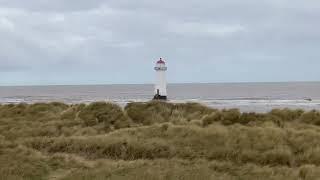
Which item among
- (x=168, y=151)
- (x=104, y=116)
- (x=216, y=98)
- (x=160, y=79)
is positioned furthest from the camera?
(x=216, y=98)

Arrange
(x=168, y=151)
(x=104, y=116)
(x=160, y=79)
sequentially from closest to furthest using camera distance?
(x=168, y=151) < (x=104, y=116) < (x=160, y=79)

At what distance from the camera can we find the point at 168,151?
13484mm

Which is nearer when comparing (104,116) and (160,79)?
(104,116)

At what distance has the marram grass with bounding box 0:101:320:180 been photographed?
34.4 ft

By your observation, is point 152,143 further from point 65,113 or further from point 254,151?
point 65,113

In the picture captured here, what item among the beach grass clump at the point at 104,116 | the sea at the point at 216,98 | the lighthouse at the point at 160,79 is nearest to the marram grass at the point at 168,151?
the beach grass clump at the point at 104,116

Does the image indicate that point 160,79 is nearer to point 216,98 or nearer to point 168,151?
point 168,151

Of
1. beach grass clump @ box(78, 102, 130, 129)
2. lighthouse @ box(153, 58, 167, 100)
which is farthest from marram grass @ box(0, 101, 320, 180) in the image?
lighthouse @ box(153, 58, 167, 100)

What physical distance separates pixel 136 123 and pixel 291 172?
11537 millimetres

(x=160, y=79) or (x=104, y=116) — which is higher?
(x=160, y=79)

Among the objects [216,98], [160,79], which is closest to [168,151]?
[160,79]

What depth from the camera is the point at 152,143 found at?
14039mm

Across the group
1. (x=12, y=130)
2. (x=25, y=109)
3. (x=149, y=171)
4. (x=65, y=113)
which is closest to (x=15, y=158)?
(x=149, y=171)

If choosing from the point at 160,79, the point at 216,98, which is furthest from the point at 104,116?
the point at 216,98
